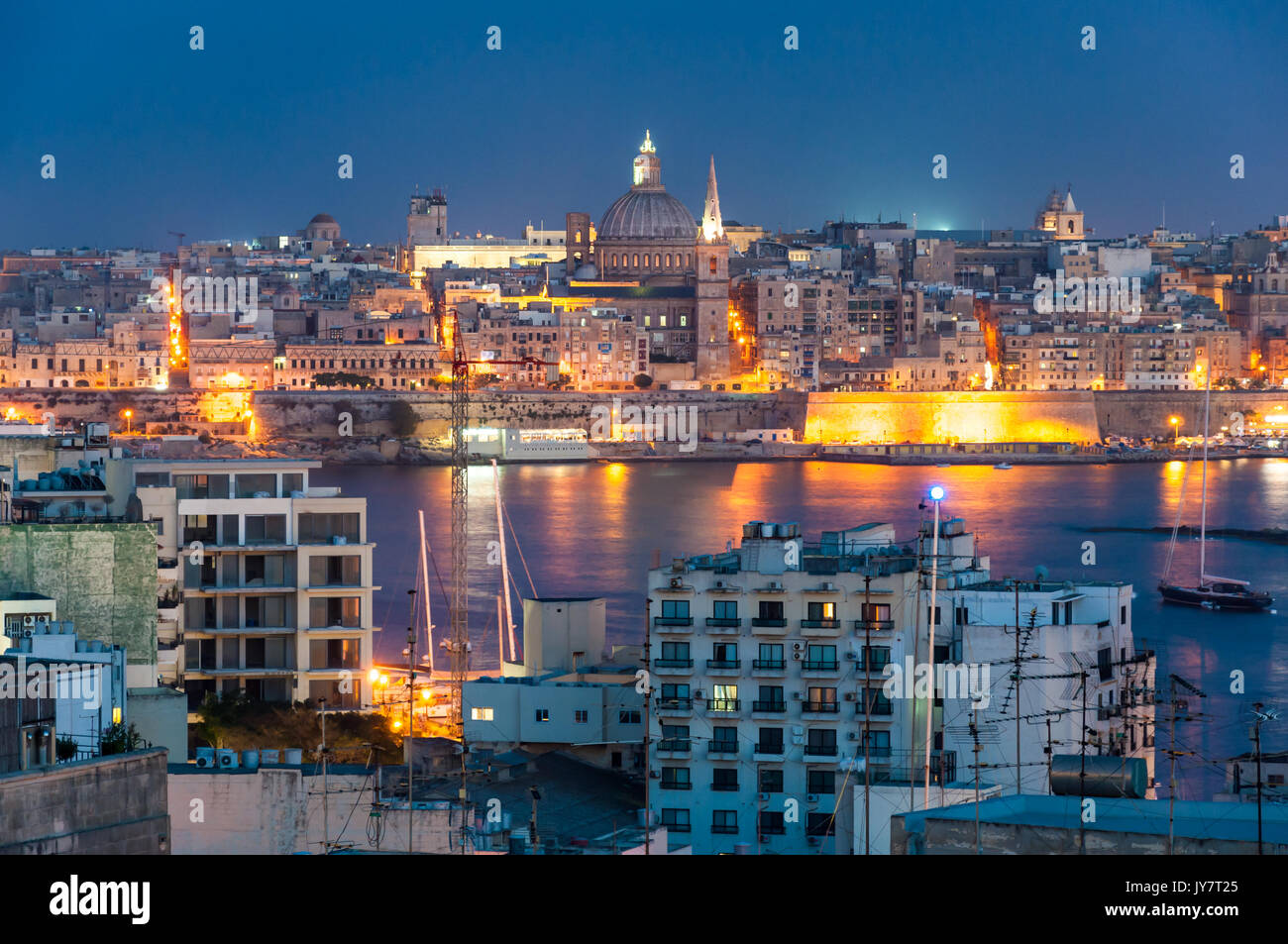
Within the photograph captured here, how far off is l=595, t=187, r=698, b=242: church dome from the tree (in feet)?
27.5

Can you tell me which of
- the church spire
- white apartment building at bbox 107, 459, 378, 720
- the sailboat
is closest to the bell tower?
the church spire

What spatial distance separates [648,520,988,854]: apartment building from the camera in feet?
21.8

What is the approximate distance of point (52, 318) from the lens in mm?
42438

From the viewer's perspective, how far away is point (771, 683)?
6957 millimetres

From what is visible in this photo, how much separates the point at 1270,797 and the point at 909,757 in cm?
148

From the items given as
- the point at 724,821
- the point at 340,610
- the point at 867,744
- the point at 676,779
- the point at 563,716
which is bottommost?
the point at 724,821

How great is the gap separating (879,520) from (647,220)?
23.5 meters

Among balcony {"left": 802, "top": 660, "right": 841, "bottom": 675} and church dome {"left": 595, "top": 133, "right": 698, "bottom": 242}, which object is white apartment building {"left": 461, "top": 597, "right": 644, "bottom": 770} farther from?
church dome {"left": 595, "top": 133, "right": 698, "bottom": 242}

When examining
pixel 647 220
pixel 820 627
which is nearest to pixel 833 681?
pixel 820 627

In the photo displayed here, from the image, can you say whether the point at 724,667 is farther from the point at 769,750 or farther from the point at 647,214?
the point at 647,214

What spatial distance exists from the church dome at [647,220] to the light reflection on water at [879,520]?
10.9 meters

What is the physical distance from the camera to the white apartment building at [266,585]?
8.25 m

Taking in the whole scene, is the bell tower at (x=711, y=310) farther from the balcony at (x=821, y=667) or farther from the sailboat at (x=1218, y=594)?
the balcony at (x=821, y=667)

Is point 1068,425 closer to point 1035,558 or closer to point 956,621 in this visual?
point 1035,558
